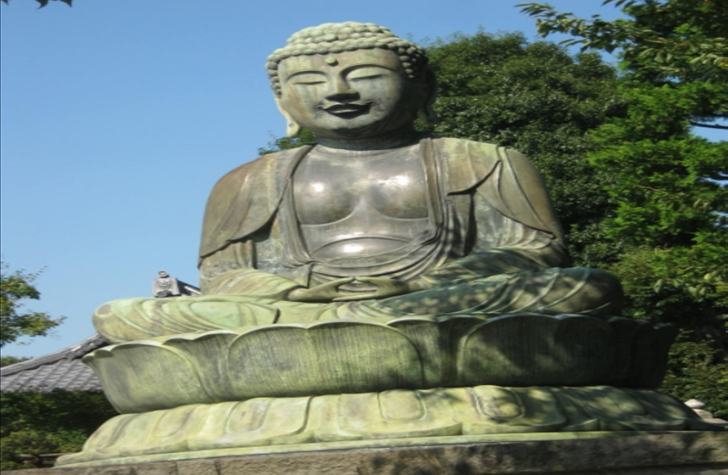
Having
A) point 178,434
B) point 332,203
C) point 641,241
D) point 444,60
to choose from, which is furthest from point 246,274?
point 444,60

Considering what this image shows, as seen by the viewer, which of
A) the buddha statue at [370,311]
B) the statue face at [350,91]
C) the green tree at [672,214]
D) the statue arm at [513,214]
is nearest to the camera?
the buddha statue at [370,311]

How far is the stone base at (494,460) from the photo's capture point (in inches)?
202

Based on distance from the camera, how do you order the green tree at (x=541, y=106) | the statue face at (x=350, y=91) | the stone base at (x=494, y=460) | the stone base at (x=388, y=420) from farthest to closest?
the green tree at (x=541, y=106), the statue face at (x=350, y=91), the stone base at (x=388, y=420), the stone base at (x=494, y=460)

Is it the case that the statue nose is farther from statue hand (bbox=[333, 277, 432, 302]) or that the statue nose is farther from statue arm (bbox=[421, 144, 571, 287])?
statue hand (bbox=[333, 277, 432, 302])

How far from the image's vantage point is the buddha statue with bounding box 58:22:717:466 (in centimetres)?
591

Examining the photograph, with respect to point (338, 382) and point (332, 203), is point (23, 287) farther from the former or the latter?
point (338, 382)

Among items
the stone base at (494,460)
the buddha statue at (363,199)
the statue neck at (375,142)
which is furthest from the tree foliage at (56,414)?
the stone base at (494,460)

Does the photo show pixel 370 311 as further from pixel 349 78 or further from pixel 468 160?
pixel 349 78

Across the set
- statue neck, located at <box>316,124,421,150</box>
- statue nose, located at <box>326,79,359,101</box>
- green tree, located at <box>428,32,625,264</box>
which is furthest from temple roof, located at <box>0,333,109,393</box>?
statue nose, located at <box>326,79,359,101</box>

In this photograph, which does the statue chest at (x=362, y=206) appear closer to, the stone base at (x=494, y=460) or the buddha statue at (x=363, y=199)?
the buddha statue at (x=363, y=199)

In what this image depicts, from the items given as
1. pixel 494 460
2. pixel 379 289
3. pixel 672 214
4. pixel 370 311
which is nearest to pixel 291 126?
pixel 379 289

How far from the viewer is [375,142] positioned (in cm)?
806

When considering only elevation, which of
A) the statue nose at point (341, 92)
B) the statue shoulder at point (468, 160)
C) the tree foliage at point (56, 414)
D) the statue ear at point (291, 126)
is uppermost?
the statue nose at point (341, 92)

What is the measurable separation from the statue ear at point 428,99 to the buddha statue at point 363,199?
11 mm
